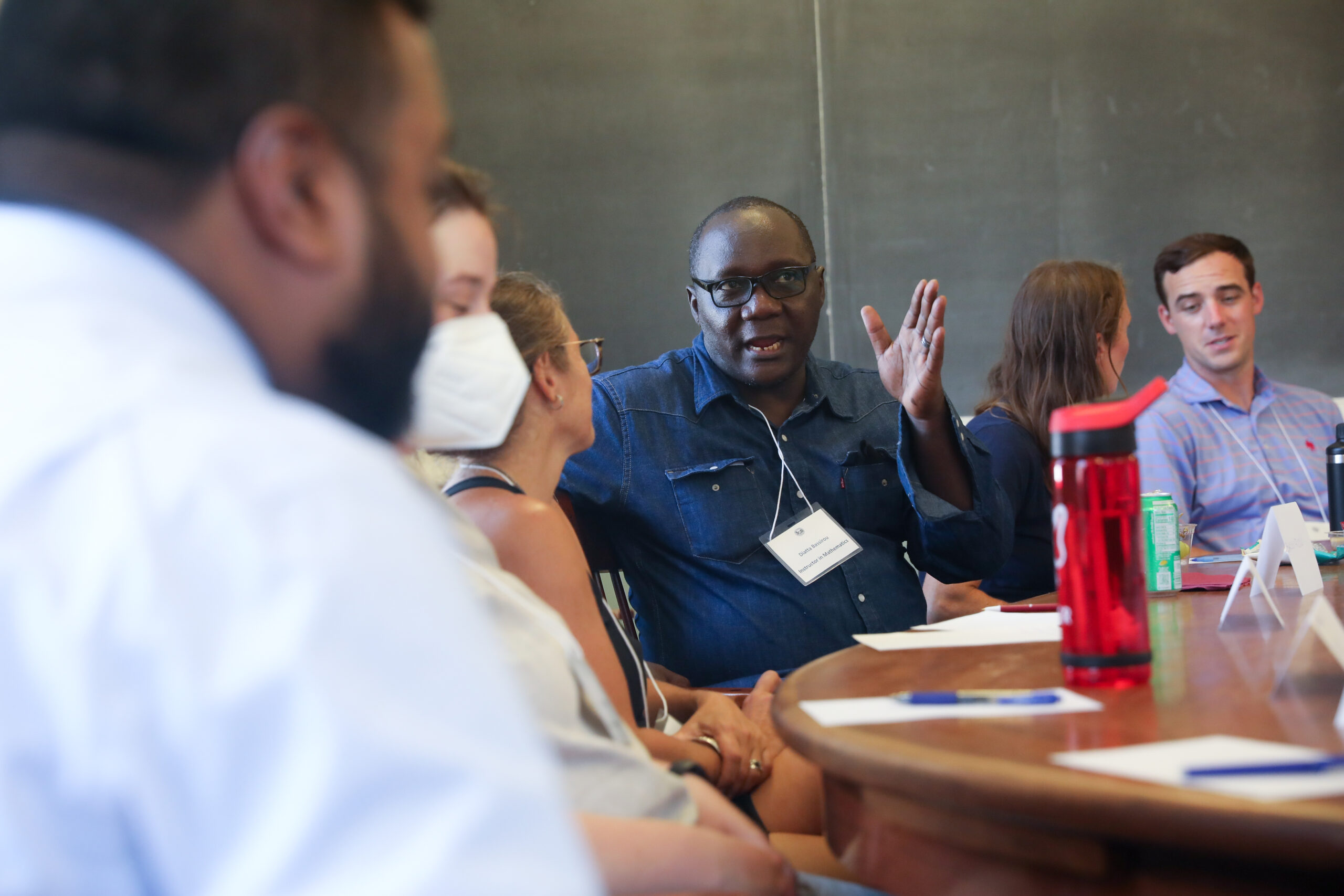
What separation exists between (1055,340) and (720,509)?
1303 mm

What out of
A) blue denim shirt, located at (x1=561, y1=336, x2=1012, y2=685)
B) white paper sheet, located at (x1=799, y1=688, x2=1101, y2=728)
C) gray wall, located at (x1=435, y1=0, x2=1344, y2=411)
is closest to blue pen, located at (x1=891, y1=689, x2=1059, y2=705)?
white paper sheet, located at (x1=799, y1=688, x2=1101, y2=728)

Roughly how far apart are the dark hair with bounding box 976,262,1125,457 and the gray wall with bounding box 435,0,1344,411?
2.29ft

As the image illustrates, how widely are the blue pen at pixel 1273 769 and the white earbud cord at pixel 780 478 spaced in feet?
5.20

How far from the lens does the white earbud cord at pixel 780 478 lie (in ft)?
7.70

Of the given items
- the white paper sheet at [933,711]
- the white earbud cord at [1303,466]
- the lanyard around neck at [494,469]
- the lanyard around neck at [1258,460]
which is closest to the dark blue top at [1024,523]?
the lanyard around neck at [1258,460]

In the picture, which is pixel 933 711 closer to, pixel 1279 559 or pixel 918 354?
pixel 1279 559

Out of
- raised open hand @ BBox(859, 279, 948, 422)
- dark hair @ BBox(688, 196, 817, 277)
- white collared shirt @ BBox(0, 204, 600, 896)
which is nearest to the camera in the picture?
white collared shirt @ BBox(0, 204, 600, 896)

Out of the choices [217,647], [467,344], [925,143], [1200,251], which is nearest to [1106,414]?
[467,344]

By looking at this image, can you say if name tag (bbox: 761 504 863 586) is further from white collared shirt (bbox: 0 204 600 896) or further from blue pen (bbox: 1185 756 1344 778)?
white collared shirt (bbox: 0 204 600 896)

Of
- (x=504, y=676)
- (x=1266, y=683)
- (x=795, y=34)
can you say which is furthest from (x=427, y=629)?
(x=795, y=34)

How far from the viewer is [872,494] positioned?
7.93 feet

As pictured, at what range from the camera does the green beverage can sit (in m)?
1.83

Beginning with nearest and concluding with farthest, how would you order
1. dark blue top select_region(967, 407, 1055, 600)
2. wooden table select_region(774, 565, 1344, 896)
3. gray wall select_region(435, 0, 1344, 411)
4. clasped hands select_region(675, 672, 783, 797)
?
1. wooden table select_region(774, 565, 1344, 896)
2. clasped hands select_region(675, 672, 783, 797)
3. dark blue top select_region(967, 407, 1055, 600)
4. gray wall select_region(435, 0, 1344, 411)

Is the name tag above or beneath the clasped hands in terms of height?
above
